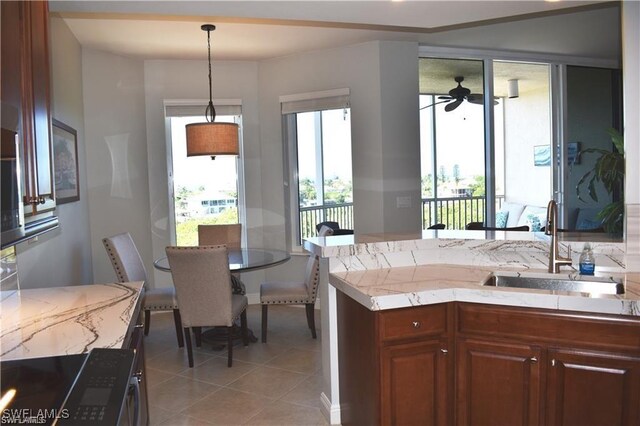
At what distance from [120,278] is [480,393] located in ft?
9.87

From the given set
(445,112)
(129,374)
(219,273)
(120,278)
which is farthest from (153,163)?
(129,374)

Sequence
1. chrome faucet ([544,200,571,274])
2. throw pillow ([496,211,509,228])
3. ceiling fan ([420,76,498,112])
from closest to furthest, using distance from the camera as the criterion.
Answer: chrome faucet ([544,200,571,274]) → ceiling fan ([420,76,498,112]) → throw pillow ([496,211,509,228])

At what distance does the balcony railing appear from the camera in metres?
6.07

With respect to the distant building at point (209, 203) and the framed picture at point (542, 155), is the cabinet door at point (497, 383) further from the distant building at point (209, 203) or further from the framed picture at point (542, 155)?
the framed picture at point (542, 155)

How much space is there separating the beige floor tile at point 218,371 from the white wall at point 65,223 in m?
1.20

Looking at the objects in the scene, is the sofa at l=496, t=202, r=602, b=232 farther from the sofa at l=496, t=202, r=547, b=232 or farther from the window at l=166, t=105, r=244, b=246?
the window at l=166, t=105, r=244, b=246

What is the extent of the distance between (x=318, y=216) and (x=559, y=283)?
11.8ft

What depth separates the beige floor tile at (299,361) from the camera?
399 centimetres

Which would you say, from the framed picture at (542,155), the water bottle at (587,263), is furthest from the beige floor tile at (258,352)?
the framed picture at (542,155)

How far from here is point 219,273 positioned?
394 centimetres

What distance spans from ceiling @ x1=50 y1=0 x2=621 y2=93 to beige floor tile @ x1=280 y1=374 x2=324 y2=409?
8.10 feet

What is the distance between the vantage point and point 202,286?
3.96m

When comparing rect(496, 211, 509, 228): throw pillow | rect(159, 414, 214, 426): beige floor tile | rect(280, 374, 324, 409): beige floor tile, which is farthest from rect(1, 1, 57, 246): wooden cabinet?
rect(496, 211, 509, 228): throw pillow

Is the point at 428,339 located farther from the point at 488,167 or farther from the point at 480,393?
the point at 488,167
